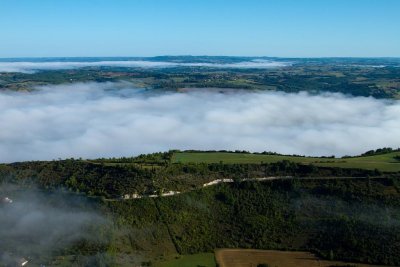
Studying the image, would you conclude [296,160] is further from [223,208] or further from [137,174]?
[137,174]

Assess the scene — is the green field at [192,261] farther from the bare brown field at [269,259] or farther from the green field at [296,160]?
the green field at [296,160]

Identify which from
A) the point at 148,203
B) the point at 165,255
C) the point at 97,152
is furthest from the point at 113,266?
the point at 97,152

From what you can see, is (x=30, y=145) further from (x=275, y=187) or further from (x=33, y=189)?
(x=275, y=187)

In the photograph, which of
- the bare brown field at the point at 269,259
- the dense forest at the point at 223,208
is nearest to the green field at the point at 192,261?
the bare brown field at the point at 269,259

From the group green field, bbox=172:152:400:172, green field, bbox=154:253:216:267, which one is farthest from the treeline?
green field, bbox=154:253:216:267

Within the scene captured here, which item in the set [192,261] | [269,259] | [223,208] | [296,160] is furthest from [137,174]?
[296,160]
